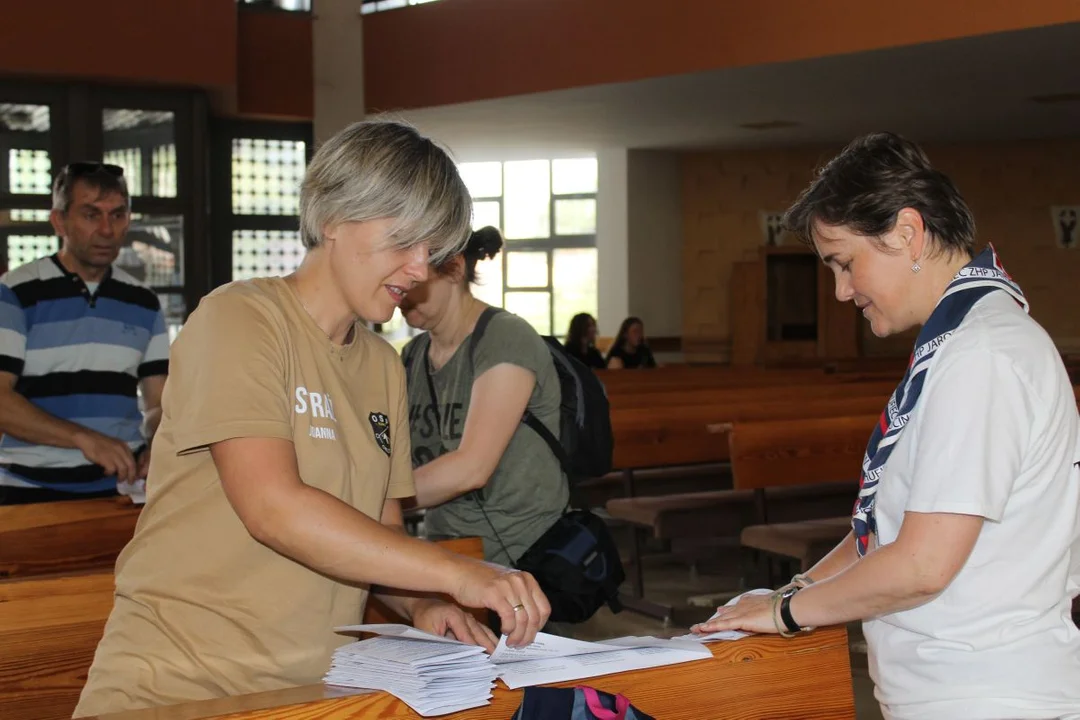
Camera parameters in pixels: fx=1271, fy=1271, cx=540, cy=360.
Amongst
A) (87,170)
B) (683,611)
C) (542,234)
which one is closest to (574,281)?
(542,234)

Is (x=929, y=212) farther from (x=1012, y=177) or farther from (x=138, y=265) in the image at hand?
(x=1012, y=177)

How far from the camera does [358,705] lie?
156 centimetres

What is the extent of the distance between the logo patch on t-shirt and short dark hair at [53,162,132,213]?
2.16 m

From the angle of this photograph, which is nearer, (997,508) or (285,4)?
(997,508)

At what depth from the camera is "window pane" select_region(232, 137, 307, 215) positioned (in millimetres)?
10352

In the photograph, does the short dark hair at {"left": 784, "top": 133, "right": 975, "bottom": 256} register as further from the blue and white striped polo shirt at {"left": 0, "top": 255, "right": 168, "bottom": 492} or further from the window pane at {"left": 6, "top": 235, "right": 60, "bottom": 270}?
the window pane at {"left": 6, "top": 235, "right": 60, "bottom": 270}

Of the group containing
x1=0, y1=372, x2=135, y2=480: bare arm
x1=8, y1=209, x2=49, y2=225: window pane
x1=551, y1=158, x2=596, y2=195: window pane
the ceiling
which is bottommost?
x1=0, y1=372, x2=135, y2=480: bare arm

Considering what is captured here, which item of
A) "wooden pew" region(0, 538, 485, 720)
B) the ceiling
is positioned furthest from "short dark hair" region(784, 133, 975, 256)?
the ceiling

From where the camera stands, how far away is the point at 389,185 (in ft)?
5.58

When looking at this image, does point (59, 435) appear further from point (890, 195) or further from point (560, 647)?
point (890, 195)

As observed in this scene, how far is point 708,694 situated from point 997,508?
0.50 meters

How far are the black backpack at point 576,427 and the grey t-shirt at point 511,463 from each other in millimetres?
16

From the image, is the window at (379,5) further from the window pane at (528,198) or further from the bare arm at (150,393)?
the bare arm at (150,393)

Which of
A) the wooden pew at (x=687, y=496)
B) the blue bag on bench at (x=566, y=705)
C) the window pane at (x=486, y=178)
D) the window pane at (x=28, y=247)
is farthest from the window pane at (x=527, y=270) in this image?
the blue bag on bench at (x=566, y=705)
